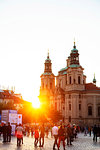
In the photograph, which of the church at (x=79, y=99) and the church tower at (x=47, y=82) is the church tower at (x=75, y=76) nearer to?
the church at (x=79, y=99)

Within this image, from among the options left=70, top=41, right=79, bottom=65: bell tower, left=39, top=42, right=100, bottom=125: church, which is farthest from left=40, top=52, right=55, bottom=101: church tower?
left=70, top=41, right=79, bottom=65: bell tower

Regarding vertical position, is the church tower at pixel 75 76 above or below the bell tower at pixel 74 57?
below

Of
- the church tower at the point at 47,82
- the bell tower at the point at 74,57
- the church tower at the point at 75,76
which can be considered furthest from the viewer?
the church tower at the point at 47,82

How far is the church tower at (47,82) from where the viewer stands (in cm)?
9100

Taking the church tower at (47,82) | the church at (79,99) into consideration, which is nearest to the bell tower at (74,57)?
the church at (79,99)

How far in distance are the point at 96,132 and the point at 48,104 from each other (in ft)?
202

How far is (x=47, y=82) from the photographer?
92500 millimetres

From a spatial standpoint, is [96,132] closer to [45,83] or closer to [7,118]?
[7,118]

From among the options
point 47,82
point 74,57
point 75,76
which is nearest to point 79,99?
point 75,76

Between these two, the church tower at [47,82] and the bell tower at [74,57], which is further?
the church tower at [47,82]

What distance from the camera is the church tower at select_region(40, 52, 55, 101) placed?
299ft

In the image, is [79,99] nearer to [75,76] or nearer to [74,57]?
[75,76]

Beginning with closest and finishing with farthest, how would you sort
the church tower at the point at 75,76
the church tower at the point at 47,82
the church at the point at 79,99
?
the church at the point at 79,99 → the church tower at the point at 75,76 → the church tower at the point at 47,82

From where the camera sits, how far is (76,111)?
70.2m
